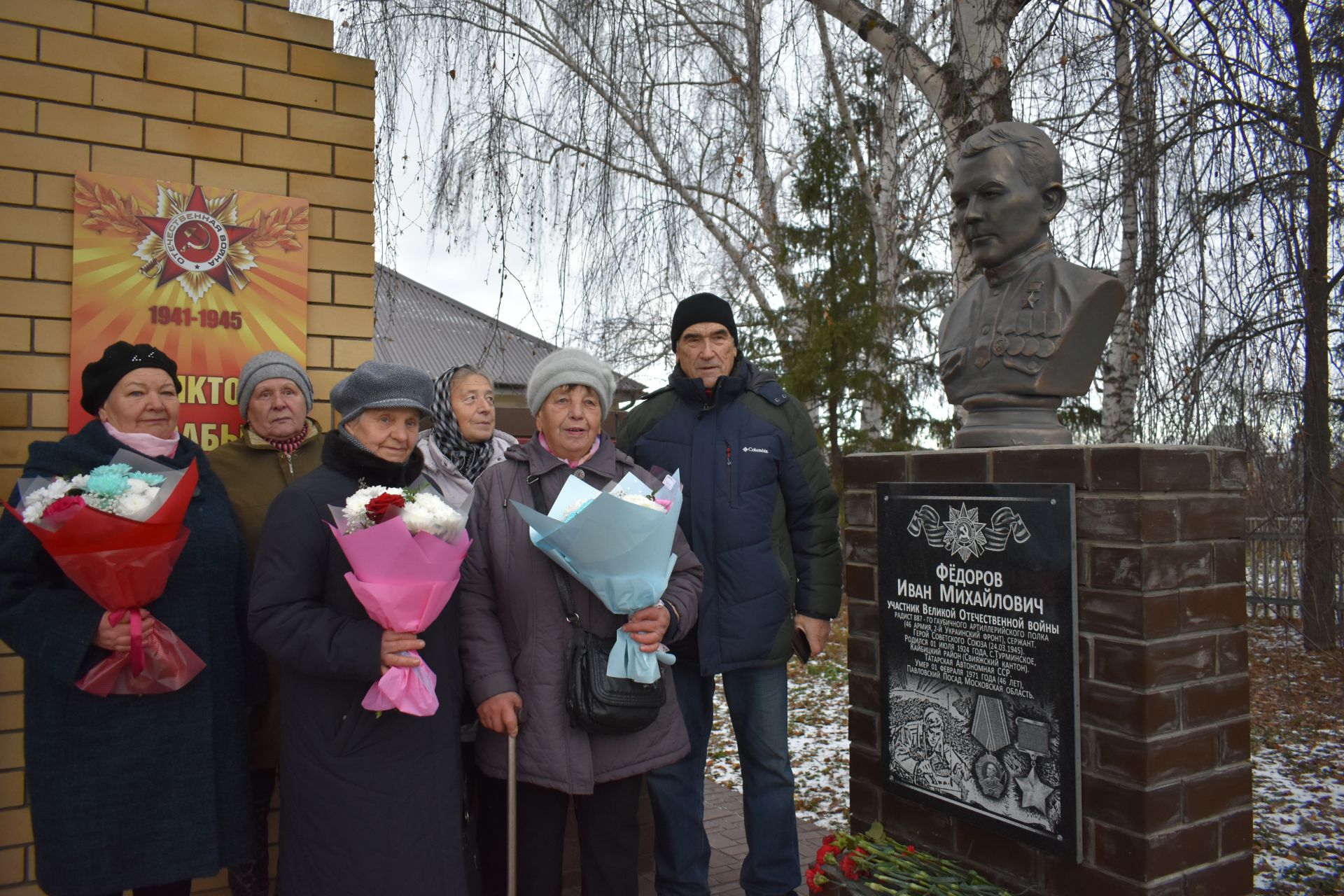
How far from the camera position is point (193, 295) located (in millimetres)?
3273

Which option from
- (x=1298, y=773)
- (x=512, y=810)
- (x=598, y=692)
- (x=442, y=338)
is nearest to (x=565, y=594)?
(x=598, y=692)

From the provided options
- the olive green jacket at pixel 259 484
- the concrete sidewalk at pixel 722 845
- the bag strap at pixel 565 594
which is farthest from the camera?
the concrete sidewalk at pixel 722 845

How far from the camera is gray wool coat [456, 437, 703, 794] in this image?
238cm

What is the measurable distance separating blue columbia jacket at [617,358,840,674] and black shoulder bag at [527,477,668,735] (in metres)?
0.57

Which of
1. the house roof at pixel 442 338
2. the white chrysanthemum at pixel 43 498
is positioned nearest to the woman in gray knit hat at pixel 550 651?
the white chrysanthemum at pixel 43 498

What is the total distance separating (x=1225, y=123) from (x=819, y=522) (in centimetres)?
235

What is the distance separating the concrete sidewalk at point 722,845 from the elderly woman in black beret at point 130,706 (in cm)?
148

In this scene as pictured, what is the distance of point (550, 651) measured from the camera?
2434 millimetres

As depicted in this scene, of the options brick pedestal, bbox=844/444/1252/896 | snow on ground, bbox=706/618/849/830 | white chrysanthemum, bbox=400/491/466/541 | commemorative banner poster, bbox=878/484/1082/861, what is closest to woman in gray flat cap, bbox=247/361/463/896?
white chrysanthemum, bbox=400/491/466/541

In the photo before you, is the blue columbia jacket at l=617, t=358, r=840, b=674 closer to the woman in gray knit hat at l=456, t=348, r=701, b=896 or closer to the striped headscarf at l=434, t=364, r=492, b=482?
the woman in gray knit hat at l=456, t=348, r=701, b=896

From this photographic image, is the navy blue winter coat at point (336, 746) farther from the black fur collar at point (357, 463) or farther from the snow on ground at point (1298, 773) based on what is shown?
the snow on ground at point (1298, 773)

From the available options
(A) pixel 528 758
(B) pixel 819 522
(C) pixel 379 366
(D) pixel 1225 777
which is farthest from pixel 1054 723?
(C) pixel 379 366

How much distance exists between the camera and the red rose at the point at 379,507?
2.10m

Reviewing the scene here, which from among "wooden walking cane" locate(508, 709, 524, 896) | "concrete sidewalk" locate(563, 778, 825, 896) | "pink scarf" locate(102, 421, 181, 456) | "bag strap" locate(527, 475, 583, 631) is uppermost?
"pink scarf" locate(102, 421, 181, 456)
